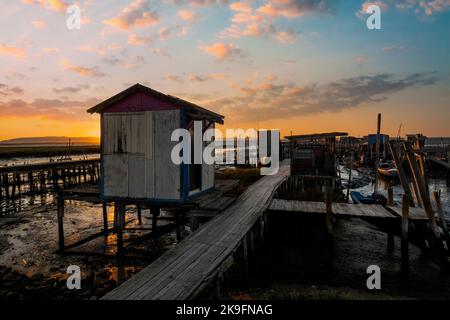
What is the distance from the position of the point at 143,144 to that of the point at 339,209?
8.60 meters

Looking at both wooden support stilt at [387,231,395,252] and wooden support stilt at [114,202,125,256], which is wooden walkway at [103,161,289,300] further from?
wooden support stilt at [387,231,395,252]

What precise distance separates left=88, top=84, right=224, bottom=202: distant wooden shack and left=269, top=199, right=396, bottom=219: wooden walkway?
4.54 meters

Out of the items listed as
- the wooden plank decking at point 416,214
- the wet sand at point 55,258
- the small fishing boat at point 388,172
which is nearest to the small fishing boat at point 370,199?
the wooden plank decking at point 416,214

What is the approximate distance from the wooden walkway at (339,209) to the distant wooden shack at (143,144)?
4537 mm

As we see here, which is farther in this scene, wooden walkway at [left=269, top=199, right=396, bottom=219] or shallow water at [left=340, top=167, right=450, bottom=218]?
shallow water at [left=340, top=167, right=450, bottom=218]

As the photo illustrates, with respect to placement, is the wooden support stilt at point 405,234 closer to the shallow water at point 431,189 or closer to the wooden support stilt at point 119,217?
the wooden support stilt at point 119,217

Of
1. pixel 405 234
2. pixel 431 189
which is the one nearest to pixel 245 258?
pixel 405 234

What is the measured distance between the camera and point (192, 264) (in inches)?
271

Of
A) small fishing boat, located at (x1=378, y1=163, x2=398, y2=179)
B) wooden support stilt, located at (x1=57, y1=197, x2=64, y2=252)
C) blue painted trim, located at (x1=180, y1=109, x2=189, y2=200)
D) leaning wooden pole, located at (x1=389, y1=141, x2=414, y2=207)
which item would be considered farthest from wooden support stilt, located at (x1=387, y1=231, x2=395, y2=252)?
small fishing boat, located at (x1=378, y1=163, x2=398, y2=179)

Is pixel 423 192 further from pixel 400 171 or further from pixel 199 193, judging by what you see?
pixel 199 193

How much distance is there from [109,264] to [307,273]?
7.54 meters

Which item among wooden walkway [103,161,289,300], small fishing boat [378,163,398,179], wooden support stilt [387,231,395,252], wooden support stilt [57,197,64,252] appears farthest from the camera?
small fishing boat [378,163,398,179]

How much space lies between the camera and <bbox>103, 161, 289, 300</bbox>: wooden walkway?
18.4 feet
